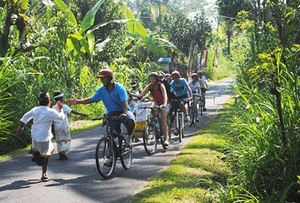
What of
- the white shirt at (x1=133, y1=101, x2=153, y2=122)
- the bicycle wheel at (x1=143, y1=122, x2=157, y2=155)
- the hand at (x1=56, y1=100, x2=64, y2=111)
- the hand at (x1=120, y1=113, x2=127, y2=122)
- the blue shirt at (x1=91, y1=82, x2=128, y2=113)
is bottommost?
the bicycle wheel at (x1=143, y1=122, x2=157, y2=155)

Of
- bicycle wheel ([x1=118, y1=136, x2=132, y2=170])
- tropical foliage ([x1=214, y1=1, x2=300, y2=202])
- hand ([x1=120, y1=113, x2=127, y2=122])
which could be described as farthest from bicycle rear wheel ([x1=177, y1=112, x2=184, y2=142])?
tropical foliage ([x1=214, y1=1, x2=300, y2=202])

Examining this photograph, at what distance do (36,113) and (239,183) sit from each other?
347 centimetres

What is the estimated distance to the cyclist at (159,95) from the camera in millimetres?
10678

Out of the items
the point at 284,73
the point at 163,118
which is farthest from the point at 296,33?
the point at 163,118

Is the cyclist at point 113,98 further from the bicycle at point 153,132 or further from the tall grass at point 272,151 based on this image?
the tall grass at point 272,151

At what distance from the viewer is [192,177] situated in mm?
8086

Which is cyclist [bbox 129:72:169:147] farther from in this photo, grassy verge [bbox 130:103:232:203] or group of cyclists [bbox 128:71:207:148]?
grassy verge [bbox 130:103:232:203]

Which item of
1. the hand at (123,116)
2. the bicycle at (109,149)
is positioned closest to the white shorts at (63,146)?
the bicycle at (109,149)

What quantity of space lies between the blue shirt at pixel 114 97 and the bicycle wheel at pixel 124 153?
56cm

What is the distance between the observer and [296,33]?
7.79 metres

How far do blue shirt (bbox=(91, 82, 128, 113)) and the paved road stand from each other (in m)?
1.21

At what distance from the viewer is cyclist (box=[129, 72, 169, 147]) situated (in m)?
10.7

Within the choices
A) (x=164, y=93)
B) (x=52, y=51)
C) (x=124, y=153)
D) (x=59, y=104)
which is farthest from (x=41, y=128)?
(x=52, y=51)

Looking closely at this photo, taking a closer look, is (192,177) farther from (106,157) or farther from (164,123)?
(164,123)
